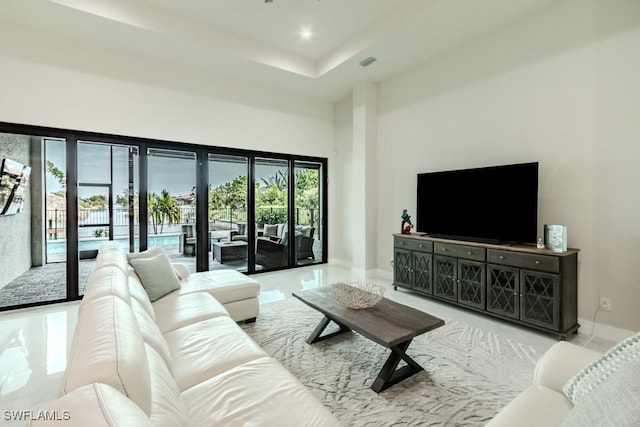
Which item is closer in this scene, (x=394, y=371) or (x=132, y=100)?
(x=394, y=371)

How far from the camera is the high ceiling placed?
11.2 feet

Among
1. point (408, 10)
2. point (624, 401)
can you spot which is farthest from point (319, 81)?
point (624, 401)

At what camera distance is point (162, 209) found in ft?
15.5

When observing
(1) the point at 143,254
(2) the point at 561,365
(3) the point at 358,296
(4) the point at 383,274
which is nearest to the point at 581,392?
(2) the point at 561,365

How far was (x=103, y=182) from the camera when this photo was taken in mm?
4242

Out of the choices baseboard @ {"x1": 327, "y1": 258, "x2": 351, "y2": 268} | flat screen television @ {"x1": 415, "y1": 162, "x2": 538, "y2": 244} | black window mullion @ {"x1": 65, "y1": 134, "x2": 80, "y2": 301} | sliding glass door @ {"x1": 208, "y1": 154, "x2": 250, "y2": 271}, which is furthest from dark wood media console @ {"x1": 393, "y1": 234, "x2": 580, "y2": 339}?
black window mullion @ {"x1": 65, "y1": 134, "x2": 80, "y2": 301}

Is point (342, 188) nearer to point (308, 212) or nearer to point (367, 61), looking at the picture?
point (308, 212)

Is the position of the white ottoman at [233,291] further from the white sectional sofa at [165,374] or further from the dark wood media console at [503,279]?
the dark wood media console at [503,279]

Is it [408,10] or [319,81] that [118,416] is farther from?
[319,81]

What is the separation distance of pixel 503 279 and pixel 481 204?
0.91 meters

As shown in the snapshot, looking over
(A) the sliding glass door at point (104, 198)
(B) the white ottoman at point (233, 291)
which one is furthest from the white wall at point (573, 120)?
(A) the sliding glass door at point (104, 198)

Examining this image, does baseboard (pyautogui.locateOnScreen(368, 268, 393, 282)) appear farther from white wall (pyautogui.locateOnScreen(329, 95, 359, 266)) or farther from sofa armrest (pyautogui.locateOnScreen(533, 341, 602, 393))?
sofa armrest (pyautogui.locateOnScreen(533, 341, 602, 393))

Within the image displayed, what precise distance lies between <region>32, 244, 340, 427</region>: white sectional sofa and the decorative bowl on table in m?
0.94

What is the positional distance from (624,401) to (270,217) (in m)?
5.33
